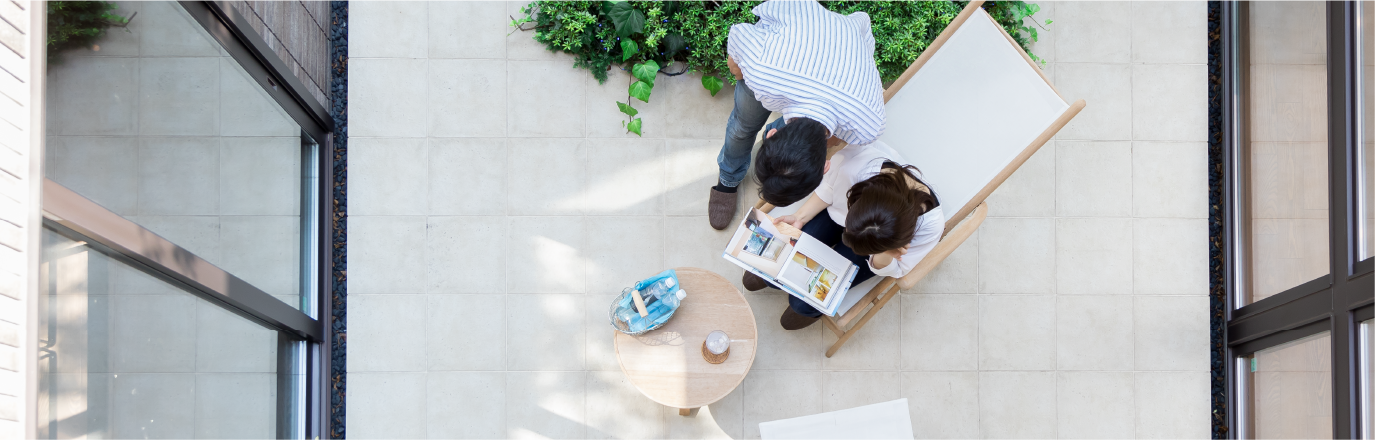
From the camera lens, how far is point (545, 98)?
324 centimetres

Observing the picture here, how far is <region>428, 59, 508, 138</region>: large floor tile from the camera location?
3219 millimetres

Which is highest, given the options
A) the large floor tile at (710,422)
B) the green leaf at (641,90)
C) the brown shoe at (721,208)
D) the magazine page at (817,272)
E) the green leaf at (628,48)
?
the green leaf at (628,48)

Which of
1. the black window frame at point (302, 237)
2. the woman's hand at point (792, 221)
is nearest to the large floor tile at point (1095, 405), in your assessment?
the woman's hand at point (792, 221)

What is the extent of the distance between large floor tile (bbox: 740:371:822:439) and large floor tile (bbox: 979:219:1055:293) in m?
0.91

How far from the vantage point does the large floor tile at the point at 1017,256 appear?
3.27 metres

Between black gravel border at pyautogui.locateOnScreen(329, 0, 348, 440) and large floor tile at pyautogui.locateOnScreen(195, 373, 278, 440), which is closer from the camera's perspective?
large floor tile at pyautogui.locateOnScreen(195, 373, 278, 440)

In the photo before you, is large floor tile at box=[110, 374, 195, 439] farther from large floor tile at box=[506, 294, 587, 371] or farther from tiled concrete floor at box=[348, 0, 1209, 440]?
large floor tile at box=[506, 294, 587, 371]

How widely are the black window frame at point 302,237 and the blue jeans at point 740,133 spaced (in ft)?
5.52

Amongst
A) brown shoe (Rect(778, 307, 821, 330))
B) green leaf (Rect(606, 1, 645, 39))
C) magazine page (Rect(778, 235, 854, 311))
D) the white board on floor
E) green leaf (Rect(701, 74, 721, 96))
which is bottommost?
the white board on floor

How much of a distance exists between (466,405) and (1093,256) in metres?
2.93

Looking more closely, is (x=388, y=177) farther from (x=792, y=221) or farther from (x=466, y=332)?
(x=792, y=221)

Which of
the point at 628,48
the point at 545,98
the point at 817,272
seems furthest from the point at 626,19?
the point at 817,272

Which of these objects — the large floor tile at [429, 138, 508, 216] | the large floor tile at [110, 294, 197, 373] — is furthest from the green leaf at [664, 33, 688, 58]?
the large floor tile at [110, 294, 197, 373]

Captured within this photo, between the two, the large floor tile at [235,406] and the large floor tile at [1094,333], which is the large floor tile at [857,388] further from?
the large floor tile at [235,406]
